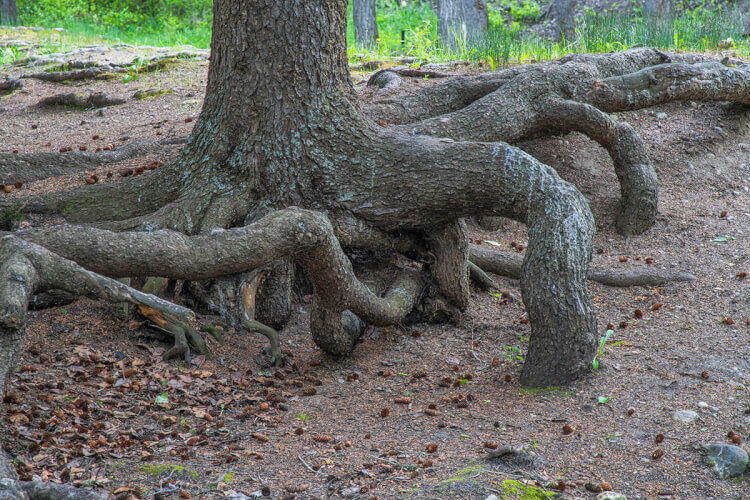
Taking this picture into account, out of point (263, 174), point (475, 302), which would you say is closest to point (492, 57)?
point (475, 302)

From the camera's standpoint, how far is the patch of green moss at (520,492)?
263 cm

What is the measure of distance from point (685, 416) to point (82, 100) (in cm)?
841

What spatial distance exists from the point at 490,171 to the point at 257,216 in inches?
61.3

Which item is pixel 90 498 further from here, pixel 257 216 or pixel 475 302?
pixel 475 302

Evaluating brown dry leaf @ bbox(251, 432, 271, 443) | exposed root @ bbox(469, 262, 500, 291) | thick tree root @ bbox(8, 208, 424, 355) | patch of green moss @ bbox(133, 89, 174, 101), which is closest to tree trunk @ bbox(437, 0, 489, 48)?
patch of green moss @ bbox(133, 89, 174, 101)

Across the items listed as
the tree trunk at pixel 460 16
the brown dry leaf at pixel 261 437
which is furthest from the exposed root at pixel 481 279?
the tree trunk at pixel 460 16

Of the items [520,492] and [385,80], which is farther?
[385,80]

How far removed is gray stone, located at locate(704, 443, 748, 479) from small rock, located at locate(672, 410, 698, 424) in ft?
1.08

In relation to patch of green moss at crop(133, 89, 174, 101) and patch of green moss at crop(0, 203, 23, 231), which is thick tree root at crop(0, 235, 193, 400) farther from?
patch of green moss at crop(133, 89, 174, 101)

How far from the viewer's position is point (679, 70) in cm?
686

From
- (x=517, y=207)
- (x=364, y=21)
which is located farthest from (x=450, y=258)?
(x=364, y=21)

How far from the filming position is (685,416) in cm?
341

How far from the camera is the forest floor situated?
2.85 meters

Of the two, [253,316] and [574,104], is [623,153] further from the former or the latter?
[253,316]
